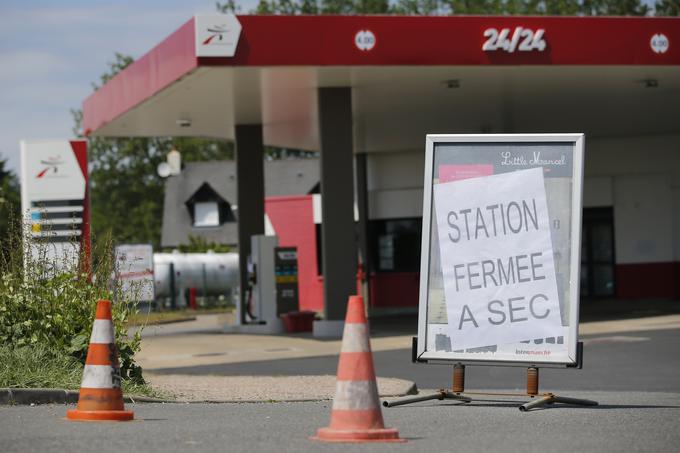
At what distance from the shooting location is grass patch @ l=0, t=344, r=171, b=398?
11.3 m

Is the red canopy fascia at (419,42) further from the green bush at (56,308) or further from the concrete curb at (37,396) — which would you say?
the concrete curb at (37,396)

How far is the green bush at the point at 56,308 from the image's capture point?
12.1m

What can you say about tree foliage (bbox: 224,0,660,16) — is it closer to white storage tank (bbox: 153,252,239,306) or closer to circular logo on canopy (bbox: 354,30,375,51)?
white storage tank (bbox: 153,252,239,306)

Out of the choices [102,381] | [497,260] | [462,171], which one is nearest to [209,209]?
[462,171]

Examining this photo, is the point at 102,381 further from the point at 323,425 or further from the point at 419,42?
the point at 419,42

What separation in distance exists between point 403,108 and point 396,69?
17.9ft

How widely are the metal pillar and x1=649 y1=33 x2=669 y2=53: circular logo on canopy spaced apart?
18.0ft

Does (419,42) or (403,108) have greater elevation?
(419,42)

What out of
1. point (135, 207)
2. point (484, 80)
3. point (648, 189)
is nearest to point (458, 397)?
point (484, 80)

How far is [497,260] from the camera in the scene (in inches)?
418

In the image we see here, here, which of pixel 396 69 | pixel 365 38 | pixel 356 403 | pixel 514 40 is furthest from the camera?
pixel 396 69

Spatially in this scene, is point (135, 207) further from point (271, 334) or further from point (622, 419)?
point (622, 419)

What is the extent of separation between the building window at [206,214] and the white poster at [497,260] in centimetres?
6089

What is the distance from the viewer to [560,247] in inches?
415
